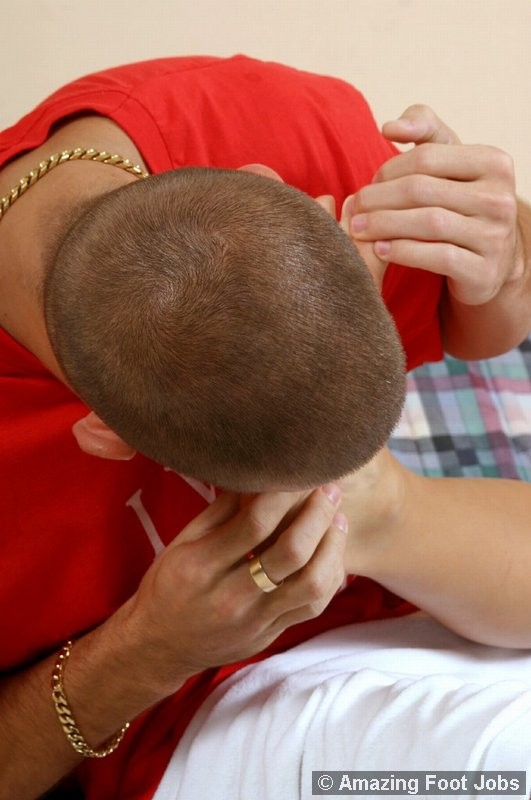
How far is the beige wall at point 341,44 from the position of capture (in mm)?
1419

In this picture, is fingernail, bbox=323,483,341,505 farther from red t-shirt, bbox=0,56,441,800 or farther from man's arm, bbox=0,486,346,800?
red t-shirt, bbox=0,56,441,800

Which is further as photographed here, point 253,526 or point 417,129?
point 417,129

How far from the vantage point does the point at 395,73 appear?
1533 millimetres

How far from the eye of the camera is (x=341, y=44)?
152 cm

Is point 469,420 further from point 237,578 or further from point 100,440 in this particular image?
point 100,440

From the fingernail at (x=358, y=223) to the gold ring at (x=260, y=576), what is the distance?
0.23 metres

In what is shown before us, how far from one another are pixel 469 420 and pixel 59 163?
75 centimetres

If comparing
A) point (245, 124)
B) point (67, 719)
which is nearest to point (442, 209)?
point (245, 124)

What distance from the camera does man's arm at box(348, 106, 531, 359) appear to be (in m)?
0.65

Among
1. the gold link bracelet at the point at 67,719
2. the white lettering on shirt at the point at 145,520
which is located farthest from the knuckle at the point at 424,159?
A: the gold link bracelet at the point at 67,719

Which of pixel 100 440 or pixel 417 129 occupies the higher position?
pixel 417 129

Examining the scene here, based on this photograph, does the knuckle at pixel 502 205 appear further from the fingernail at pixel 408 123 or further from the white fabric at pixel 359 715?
the white fabric at pixel 359 715

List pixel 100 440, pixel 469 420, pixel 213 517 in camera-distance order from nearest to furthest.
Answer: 1. pixel 100 440
2. pixel 213 517
3. pixel 469 420

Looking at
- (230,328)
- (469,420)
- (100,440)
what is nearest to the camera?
(230,328)
